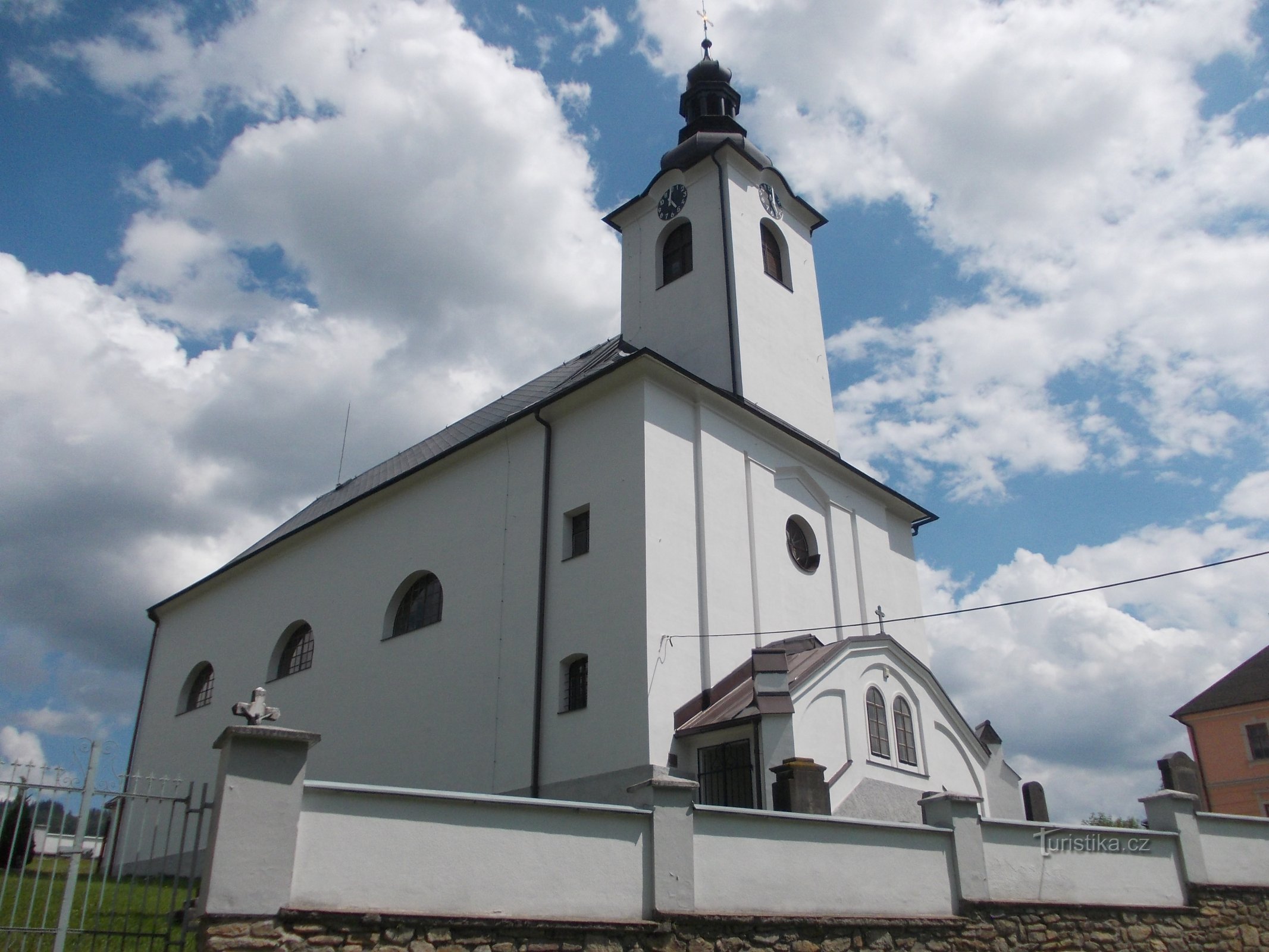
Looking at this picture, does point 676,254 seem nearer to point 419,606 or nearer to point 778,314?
point 778,314

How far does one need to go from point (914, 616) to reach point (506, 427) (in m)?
8.51

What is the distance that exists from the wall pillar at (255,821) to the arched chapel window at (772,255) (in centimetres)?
1662

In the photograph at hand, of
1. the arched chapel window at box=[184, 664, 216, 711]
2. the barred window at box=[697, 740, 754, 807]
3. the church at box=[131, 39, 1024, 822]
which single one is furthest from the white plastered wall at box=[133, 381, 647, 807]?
the arched chapel window at box=[184, 664, 216, 711]

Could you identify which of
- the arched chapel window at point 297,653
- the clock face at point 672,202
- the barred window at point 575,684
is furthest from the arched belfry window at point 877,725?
the clock face at point 672,202

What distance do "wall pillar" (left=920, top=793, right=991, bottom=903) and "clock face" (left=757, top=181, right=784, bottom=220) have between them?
48.7ft

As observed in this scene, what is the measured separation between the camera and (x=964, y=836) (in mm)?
10633

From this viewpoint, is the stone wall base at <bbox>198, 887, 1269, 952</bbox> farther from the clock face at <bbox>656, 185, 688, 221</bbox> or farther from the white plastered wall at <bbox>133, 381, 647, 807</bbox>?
the clock face at <bbox>656, 185, 688, 221</bbox>

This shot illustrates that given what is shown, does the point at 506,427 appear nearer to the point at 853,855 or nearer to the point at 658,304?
the point at 658,304

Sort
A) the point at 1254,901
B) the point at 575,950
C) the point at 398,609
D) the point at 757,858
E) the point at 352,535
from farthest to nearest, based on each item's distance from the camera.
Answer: the point at 352,535
the point at 398,609
the point at 1254,901
the point at 757,858
the point at 575,950

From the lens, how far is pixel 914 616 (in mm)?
19516

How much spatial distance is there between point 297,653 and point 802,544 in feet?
36.2

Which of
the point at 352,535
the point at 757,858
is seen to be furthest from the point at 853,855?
the point at 352,535

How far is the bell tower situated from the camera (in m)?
20.0

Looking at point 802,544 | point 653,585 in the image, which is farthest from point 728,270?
point 653,585
